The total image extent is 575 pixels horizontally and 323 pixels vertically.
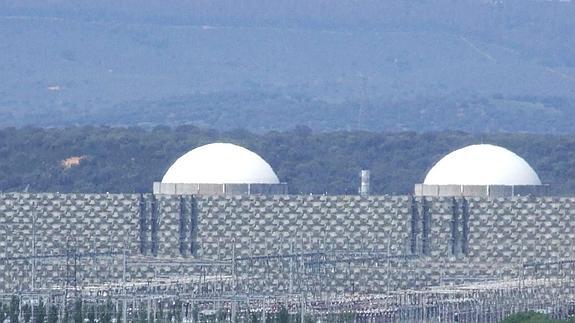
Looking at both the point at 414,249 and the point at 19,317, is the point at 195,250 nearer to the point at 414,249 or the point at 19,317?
the point at 414,249

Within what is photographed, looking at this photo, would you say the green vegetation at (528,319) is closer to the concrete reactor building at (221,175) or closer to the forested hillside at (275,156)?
the concrete reactor building at (221,175)

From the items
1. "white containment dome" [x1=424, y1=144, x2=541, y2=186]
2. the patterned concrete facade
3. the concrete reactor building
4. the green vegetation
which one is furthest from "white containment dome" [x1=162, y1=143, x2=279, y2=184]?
the green vegetation

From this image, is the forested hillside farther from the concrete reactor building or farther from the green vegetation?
the green vegetation

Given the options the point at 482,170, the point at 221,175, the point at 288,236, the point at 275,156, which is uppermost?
the point at 275,156

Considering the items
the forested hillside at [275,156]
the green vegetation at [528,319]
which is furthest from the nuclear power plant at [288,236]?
the forested hillside at [275,156]

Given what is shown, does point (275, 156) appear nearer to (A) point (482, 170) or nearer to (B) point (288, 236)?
(A) point (482, 170)

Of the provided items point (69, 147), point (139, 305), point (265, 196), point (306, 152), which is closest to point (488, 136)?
point (306, 152)

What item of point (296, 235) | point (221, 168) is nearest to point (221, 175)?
point (221, 168)
